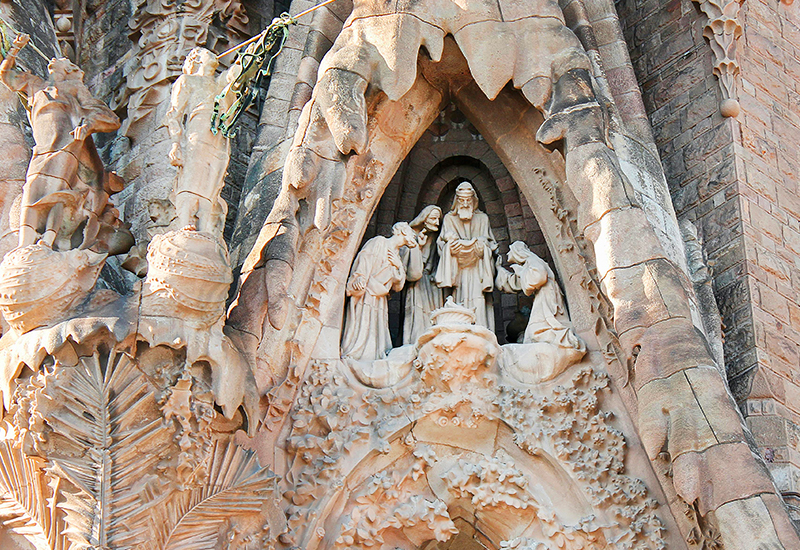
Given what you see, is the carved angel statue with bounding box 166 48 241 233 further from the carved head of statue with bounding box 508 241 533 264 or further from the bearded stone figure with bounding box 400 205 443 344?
the carved head of statue with bounding box 508 241 533 264

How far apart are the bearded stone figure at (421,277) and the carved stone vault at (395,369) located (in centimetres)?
10

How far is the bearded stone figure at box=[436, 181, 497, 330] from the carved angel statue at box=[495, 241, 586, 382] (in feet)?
0.34

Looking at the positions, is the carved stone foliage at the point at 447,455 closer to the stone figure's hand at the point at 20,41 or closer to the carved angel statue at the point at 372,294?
the carved angel statue at the point at 372,294

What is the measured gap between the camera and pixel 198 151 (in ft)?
26.5

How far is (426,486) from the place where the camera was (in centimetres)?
824

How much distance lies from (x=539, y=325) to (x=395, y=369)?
0.89m

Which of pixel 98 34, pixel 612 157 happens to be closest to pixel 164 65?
pixel 98 34

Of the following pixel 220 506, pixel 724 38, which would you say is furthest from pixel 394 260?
pixel 724 38

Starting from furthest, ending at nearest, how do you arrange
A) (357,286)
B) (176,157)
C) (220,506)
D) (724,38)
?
1. (724,38)
2. (357,286)
3. (176,157)
4. (220,506)

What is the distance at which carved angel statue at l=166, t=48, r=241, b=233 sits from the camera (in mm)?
7918

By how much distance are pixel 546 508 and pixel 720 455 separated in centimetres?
109

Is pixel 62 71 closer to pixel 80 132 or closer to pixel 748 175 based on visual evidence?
pixel 80 132

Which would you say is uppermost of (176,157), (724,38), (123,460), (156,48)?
(724,38)

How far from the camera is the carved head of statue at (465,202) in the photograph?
926 centimetres
